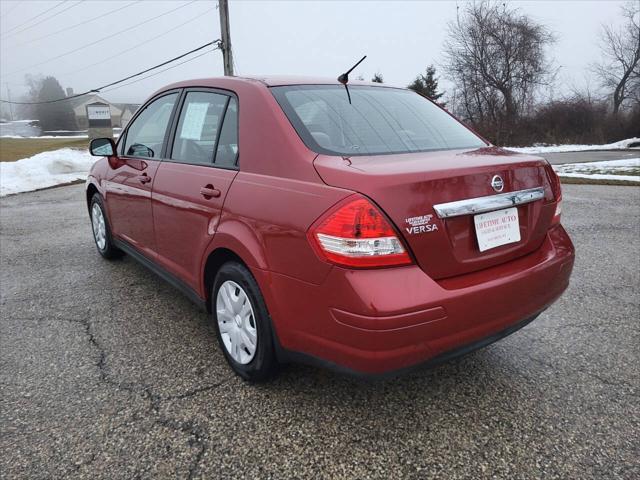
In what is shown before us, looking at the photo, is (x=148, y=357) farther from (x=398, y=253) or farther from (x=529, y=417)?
(x=529, y=417)

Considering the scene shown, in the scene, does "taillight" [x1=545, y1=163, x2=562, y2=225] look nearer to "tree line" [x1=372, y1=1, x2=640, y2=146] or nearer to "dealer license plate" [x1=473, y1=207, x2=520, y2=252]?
"dealer license plate" [x1=473, y1=207, x2=520, y2=252]

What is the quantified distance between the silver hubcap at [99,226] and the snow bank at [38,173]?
709 cm

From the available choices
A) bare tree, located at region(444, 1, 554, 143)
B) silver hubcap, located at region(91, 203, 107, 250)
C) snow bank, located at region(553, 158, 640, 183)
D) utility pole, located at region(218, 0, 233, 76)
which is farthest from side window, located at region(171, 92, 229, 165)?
bare tree, located at region(444, 1, 554, 143)

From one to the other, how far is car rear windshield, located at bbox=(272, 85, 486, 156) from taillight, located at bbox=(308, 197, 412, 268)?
0.43 meters

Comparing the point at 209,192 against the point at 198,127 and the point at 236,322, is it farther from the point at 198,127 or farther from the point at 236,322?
the point at 236,322

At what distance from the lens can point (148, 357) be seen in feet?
8.90

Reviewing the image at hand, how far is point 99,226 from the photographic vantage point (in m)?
4.62

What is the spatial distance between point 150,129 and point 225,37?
15.4 meters

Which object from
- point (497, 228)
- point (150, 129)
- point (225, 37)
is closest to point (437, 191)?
point (497, 228)

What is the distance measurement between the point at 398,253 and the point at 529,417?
3.61ft

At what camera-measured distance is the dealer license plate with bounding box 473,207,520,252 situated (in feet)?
6.41

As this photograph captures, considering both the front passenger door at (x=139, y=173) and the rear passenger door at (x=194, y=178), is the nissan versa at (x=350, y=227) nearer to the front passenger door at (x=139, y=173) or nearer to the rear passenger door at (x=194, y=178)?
the rear passenger door at (x=194, y=178)

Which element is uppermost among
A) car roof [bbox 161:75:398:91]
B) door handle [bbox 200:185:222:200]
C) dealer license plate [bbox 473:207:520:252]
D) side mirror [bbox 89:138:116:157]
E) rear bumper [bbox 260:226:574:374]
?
car roof [bbox 161:75:398:91]

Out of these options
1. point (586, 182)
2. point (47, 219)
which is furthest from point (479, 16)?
point (47, 219)
